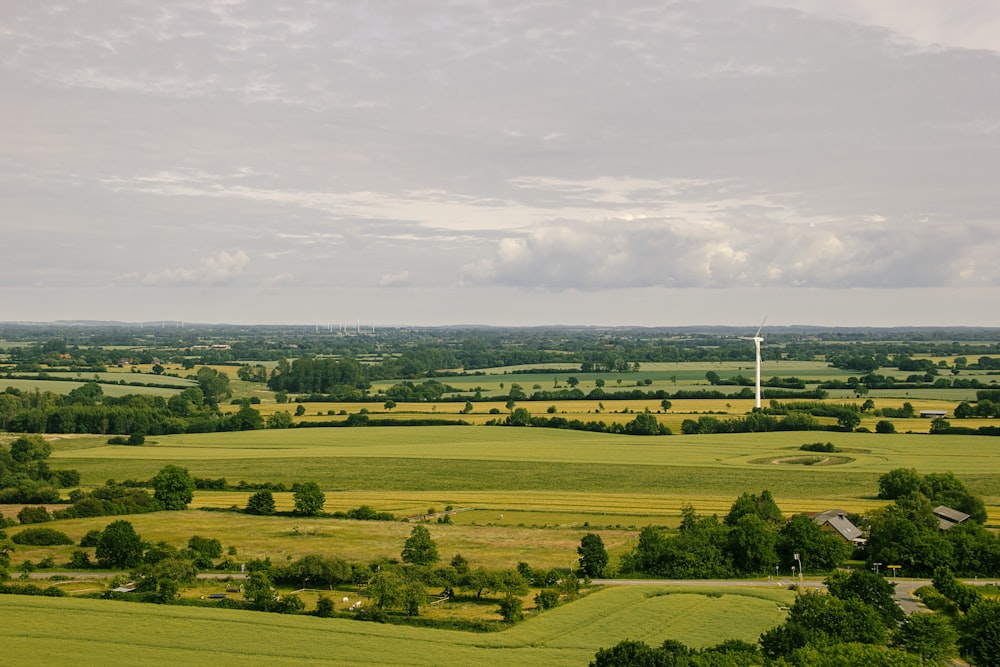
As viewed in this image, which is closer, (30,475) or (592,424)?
(30,475)

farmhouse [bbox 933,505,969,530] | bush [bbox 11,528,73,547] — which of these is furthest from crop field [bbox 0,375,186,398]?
farmhouse [bbox 933,505,969,530]

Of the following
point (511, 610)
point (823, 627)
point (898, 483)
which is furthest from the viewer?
point (898, 483)

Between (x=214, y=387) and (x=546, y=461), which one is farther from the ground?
(x=214, y=387)

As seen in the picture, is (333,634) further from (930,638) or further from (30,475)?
(30,475)

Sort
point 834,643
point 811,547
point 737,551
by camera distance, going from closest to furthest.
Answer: point 834,643, point 811,547, point 737,551

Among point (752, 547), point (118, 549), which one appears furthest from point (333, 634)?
point (752, 547)

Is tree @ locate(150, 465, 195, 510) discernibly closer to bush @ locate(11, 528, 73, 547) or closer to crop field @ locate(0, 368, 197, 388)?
bush @ locate(11, 528, 73, 547)

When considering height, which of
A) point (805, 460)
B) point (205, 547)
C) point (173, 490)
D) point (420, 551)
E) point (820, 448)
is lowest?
point (205, 547)
